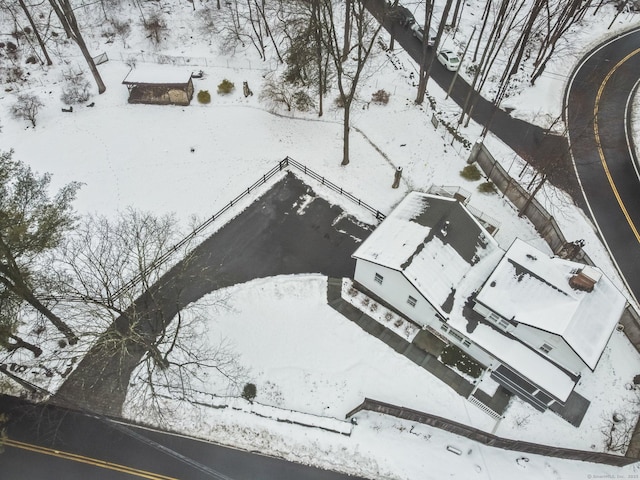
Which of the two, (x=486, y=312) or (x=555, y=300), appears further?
(x=486, y=312)

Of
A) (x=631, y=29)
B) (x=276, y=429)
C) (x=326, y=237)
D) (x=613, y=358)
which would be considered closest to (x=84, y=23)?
(x=326, y=237)

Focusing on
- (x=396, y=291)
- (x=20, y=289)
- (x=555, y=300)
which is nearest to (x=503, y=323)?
(x=555, y=300)

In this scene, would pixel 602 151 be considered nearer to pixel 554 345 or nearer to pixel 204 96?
pixel 554 345

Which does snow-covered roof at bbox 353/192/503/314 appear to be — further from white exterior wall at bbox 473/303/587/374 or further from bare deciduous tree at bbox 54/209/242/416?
bare deciduous tree at bbox 54/209/242/416

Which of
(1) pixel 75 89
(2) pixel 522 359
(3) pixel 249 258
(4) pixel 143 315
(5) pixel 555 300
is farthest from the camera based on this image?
(1) pixel 75 89

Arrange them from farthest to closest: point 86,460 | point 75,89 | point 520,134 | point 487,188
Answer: point 75,89 → point 520,134 → point 487,188 → point 86,460

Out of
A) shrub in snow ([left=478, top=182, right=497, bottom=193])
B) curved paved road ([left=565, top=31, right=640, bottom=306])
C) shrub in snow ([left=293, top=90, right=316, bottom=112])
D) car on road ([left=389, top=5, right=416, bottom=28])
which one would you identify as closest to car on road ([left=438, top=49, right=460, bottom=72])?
car on road ([left=389, top=5, right=416, bottom=28])
